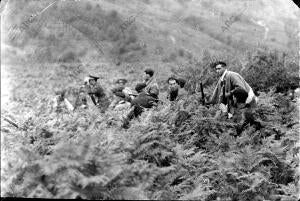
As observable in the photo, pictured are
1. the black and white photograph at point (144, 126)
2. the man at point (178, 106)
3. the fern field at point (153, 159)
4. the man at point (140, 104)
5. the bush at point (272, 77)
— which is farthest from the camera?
the bush at point (272, 77)

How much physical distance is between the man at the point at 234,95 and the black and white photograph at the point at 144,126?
0.08 feet

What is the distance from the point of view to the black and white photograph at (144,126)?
15.3 feet

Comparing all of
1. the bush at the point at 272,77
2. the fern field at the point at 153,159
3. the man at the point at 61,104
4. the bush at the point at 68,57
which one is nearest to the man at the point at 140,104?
the fern field at the point at 153,159

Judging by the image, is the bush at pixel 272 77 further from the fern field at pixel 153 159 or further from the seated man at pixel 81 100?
the seated man at pixel 81 100

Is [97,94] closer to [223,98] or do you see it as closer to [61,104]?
[61,104]

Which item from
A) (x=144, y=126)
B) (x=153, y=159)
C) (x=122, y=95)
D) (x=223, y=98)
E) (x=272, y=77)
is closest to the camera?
(x=153, y=159)

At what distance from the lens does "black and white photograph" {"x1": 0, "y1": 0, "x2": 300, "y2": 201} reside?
466 cm

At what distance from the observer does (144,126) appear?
7051 mm

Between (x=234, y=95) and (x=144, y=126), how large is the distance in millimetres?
3287

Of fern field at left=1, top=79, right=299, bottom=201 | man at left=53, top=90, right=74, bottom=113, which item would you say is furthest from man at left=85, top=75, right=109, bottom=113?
fern field at left=1, top=79, right=299, bottom=201

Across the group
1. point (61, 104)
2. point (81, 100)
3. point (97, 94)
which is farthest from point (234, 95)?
point (61, 104)

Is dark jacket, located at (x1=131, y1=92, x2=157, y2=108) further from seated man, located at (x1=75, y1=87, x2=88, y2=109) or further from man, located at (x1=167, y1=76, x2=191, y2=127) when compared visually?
seated man, located at (x1=75, y1=87, x2=88, y2=109)

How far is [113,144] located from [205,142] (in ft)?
13.6

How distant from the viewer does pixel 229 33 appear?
37.9 metres
